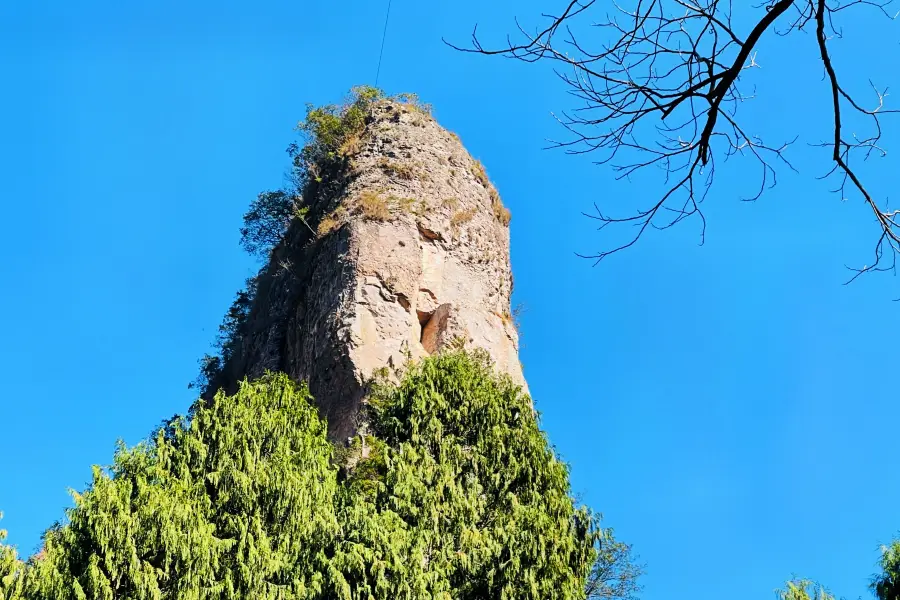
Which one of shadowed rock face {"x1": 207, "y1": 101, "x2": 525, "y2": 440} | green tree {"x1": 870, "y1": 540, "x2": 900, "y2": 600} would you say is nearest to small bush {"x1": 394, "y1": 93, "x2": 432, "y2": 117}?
shadowed rock face {"x1": 207, "y1": 101, "x2": 525, "y2": 440}

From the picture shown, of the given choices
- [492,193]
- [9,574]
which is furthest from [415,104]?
[9,574]

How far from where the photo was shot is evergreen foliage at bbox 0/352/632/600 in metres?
12.5

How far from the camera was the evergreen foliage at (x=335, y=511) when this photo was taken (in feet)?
41.2

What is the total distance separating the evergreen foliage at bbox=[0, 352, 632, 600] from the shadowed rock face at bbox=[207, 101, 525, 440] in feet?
5.72

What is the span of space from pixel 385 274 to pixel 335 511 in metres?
7.38

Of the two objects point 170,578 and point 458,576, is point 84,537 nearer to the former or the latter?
point 170,578

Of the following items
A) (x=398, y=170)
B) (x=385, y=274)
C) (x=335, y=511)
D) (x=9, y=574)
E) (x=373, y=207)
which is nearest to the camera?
(x=9, y=574)

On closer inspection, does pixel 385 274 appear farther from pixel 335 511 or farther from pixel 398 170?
pixel 335 511

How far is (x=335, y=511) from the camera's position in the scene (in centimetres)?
1491

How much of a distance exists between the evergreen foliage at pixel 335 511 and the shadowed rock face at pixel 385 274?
1743mm

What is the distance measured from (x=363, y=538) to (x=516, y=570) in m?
2.38

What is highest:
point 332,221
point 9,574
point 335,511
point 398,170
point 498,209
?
point 498,209

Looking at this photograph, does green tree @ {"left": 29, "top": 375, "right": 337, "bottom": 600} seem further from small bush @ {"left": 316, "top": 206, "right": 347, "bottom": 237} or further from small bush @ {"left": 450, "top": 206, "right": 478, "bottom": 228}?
small bush @ {"left": 450, "top": 206, "right": 478, "bottom": 228}

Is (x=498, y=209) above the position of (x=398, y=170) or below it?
above
